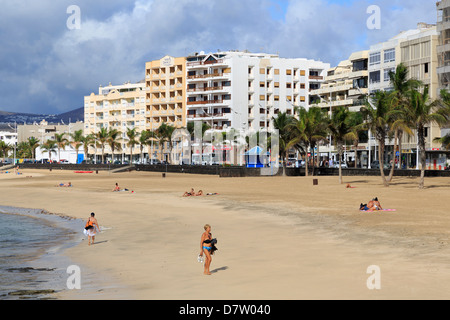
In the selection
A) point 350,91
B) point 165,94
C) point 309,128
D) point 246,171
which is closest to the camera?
point 246,171

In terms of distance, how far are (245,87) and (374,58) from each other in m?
33.7

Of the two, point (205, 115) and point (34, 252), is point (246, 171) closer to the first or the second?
point (34, 252)

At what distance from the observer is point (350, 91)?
11350 cm

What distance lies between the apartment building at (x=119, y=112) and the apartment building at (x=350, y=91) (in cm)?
5160

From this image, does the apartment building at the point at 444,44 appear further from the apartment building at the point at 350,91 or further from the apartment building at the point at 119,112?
the apartment building at the point at 119,112

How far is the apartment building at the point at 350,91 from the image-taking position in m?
108

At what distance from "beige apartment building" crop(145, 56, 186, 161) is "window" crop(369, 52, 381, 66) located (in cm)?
4611

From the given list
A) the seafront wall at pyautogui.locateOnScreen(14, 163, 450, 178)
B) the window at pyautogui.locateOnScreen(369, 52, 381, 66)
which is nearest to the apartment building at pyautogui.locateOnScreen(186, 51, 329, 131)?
the window at pyautogui.locateOnScreen(369, 52, 381, 66)

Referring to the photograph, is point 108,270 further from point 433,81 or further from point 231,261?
point 433,81

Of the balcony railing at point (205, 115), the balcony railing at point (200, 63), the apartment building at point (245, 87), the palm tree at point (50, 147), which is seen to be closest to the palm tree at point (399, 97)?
the apartment building at point (245, 87)

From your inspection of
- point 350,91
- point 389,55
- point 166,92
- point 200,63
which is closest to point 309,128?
point 389,55

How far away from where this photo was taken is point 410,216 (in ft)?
92.9

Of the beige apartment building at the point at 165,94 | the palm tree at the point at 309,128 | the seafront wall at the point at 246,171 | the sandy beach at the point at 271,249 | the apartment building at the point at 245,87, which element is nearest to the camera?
the sandy beach at the point at 271,249

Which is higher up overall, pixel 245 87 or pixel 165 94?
pixel 165 94
